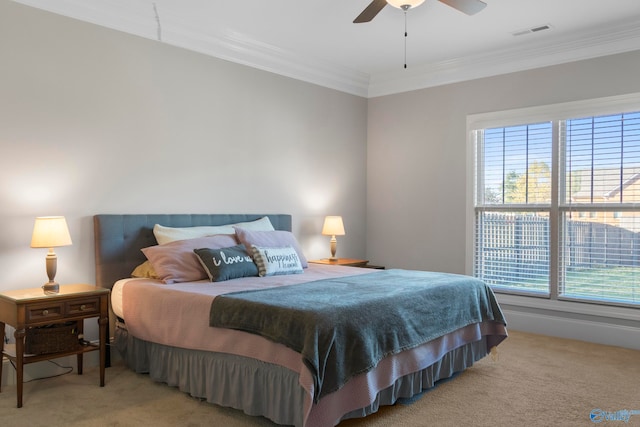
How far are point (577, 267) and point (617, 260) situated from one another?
339mm

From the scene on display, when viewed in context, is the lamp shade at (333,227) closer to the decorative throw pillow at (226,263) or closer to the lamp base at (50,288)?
the decorative throw pillow at (226,263)

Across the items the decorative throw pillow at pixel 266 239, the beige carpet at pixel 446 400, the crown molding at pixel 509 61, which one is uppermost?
the crown molding at pixel 509 61

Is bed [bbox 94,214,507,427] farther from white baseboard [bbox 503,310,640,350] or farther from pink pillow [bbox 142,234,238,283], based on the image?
white baseboard [bbox 503,310,640,350]

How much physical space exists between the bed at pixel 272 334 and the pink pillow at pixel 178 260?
0.10 ft

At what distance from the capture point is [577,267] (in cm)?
472

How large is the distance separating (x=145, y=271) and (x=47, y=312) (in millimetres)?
824

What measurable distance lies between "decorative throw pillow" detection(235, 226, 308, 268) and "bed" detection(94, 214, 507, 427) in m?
0.03

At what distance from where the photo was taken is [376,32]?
4594 millimetres

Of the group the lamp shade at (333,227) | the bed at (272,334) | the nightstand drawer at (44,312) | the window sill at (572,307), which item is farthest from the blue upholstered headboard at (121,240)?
the window sill at (572,307)

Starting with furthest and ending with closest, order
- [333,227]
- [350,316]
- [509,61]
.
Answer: [333,227] → [509,61] → [350,316]

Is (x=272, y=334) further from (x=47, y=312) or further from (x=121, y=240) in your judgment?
(x=121, y=240)

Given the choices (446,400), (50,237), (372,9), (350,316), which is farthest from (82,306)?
(372,9)

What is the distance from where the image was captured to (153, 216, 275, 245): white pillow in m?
4.03

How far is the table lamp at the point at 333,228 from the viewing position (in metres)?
5.43
